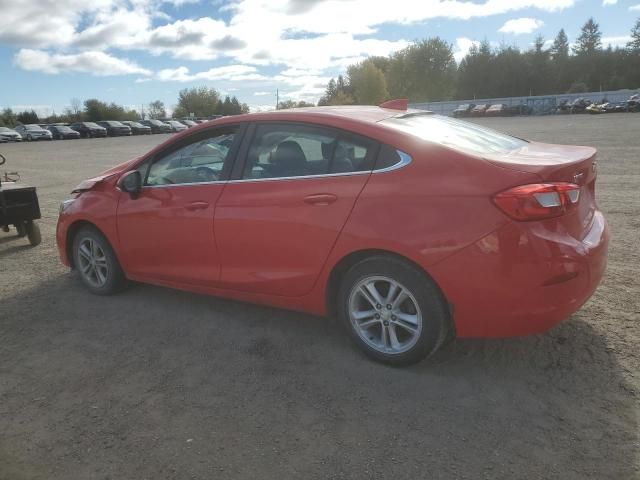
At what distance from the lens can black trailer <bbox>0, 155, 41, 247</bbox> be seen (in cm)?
674

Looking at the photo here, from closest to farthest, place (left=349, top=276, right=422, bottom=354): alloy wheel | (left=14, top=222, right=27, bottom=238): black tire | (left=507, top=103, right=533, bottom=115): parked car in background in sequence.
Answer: (left=349, top=276, right=422, bottom=354): alloy wheel → (left=14, top=222, right=27, bottom=238): black tire → (left=507, top=103, right=533, bottom=115): parked car in background

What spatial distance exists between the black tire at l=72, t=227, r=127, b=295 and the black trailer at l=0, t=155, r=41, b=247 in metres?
2.16

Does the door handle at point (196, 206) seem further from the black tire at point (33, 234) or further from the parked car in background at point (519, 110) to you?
the parked car in background at point (519, 110)

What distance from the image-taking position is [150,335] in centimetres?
417

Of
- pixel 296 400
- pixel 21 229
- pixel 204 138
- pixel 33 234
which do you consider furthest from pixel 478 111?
pixel 296 400

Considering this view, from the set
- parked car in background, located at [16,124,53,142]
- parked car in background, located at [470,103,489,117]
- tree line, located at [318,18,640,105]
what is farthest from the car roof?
tree line, located at [318,18,640,105]

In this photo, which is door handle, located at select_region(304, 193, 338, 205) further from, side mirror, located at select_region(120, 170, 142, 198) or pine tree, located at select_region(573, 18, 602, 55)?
pine tree, located at select_region(573, 18, 602, 55)

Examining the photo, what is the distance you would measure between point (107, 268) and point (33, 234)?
2.81m

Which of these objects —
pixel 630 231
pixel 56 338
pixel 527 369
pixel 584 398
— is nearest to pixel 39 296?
pixel 56 338

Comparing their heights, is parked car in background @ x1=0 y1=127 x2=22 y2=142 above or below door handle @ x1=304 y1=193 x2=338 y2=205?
above

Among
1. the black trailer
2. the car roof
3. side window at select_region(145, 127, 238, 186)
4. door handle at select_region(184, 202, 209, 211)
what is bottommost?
the black trailer

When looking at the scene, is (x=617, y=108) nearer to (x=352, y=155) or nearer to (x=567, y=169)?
(x=567, y=169)

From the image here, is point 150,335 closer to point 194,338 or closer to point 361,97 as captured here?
point 194,338

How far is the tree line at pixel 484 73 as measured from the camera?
285ft
